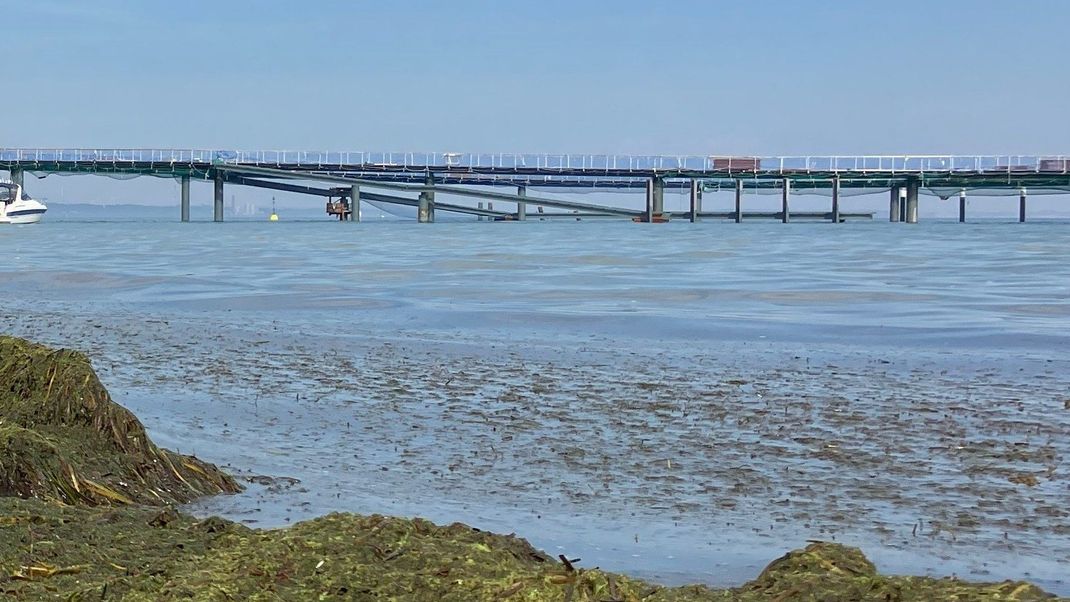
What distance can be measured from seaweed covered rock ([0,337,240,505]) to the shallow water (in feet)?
1.32

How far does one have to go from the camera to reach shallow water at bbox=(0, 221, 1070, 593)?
7625 millimetres

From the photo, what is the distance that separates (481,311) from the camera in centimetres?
2308

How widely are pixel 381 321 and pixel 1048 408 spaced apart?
38.7 ft

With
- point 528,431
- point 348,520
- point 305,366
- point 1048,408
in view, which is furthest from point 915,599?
point 305,366

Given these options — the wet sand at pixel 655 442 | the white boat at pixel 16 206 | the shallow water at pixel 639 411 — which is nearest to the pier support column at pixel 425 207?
the white boat at pixel 16 206

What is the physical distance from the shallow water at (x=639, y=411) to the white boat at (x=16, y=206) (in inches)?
3717

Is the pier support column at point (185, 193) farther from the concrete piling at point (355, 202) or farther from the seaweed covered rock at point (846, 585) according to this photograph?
the seaweed covered rock at point (846, 585)

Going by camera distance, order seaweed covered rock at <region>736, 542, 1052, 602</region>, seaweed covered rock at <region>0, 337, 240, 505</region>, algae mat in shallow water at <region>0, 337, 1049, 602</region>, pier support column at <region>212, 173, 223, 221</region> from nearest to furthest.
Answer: seaweed covered rock at <region>736, 542, 1052, 602</region>
algae mat in shallow water at <region>0, 337, 1049, 602</region>
seaweed covered rock at <region>0, 337, 240, 505</region>
pier support column at <region>212, 173, 223, 221</region>

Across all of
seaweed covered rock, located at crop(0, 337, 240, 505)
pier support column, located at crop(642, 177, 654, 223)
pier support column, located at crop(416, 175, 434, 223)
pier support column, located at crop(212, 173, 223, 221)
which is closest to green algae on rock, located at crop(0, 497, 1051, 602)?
seaweed covered rock, located at crop(0, 337, 240, 505)

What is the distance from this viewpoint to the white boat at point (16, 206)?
115m

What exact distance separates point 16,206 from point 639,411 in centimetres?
11482

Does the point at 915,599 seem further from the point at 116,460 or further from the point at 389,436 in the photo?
the point at 389,436

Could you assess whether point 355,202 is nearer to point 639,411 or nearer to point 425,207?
point 425,207

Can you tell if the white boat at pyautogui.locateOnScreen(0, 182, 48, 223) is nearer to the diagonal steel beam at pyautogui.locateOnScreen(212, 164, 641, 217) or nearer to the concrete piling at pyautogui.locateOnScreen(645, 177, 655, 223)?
the diagonal steel beam at pyautogui.locateOnScreen(212, 164, 641, 217)
